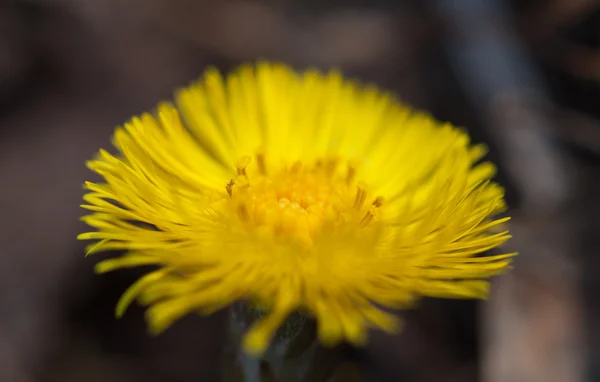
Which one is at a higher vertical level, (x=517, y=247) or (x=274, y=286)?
(x=517, y=247)

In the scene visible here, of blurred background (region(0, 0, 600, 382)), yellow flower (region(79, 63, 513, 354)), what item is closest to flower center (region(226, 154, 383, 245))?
yellow flower (region(79, 63, 513, 354))

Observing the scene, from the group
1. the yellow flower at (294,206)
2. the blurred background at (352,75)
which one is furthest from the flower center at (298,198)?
the blurred background at (352,75)

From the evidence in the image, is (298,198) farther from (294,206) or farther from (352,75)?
(352,75)

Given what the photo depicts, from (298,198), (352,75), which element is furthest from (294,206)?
(352,75)

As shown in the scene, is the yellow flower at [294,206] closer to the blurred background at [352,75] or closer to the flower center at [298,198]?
the flower center at [298,198]

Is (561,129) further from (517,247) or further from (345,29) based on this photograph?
(345,29)

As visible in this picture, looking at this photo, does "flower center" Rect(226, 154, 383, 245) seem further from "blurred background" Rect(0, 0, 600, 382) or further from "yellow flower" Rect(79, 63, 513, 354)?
"blurred background" Rect(0, 0, 600, 382)

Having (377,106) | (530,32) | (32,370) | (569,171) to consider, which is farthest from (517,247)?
(32,370)
